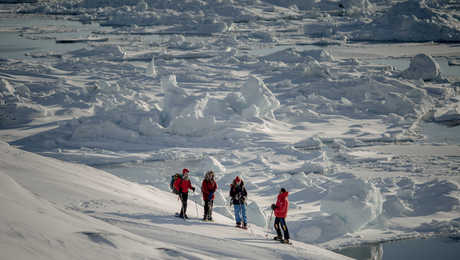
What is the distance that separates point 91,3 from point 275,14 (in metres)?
23.7

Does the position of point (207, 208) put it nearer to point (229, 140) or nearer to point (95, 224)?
point (95, 224)

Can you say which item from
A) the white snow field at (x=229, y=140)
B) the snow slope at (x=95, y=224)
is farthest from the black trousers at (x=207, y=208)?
the white snow field at (x=229, y=140)

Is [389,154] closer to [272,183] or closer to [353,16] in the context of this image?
[272,183]

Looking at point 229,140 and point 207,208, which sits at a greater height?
point 207,208

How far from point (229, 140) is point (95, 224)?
11.6 metres

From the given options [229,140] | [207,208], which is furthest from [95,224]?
[229,140]

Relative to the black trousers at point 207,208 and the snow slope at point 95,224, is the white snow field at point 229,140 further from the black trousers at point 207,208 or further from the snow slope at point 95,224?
the black trousers at point 207,208

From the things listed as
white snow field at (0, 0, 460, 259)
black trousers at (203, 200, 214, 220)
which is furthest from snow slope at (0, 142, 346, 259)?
black trousers at (203, 200, 214, 220)

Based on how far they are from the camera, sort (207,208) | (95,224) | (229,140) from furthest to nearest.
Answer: (229,140), (207,208), (95,224)

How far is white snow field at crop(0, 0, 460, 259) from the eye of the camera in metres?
5.94

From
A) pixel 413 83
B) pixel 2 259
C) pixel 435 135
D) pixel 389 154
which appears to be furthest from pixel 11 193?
pixel 413 83

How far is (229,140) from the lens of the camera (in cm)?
1658

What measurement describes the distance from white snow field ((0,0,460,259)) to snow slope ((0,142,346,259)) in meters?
0.03

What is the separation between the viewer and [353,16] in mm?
50844
